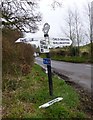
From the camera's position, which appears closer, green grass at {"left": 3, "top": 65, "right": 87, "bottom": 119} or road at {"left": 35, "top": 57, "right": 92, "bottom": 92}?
green grass at {"left": 3, "top": 65, "right": 87, "bottom": 119}

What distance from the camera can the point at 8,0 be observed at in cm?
2270

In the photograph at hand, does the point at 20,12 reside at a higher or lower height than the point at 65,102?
higher

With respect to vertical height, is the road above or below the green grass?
below

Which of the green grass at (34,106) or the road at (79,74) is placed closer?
the green grass at (34,106)

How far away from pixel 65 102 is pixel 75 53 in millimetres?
41663

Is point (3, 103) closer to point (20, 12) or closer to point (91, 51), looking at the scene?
point (20, 12)

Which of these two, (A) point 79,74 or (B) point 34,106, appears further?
(A) point 79,74

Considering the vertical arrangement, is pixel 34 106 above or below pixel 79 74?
above

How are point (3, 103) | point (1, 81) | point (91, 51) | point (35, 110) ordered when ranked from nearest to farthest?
point (35, 110), point (3, 103), point (1, 81), point (91, 51)

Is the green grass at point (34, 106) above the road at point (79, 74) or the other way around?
above

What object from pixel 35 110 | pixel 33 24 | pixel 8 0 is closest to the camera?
pixel 35 110

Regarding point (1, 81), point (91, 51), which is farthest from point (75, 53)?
point (1, 81)

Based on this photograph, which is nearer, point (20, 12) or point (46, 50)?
point (46, 50)

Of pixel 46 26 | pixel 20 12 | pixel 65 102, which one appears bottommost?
pixel 65 102
